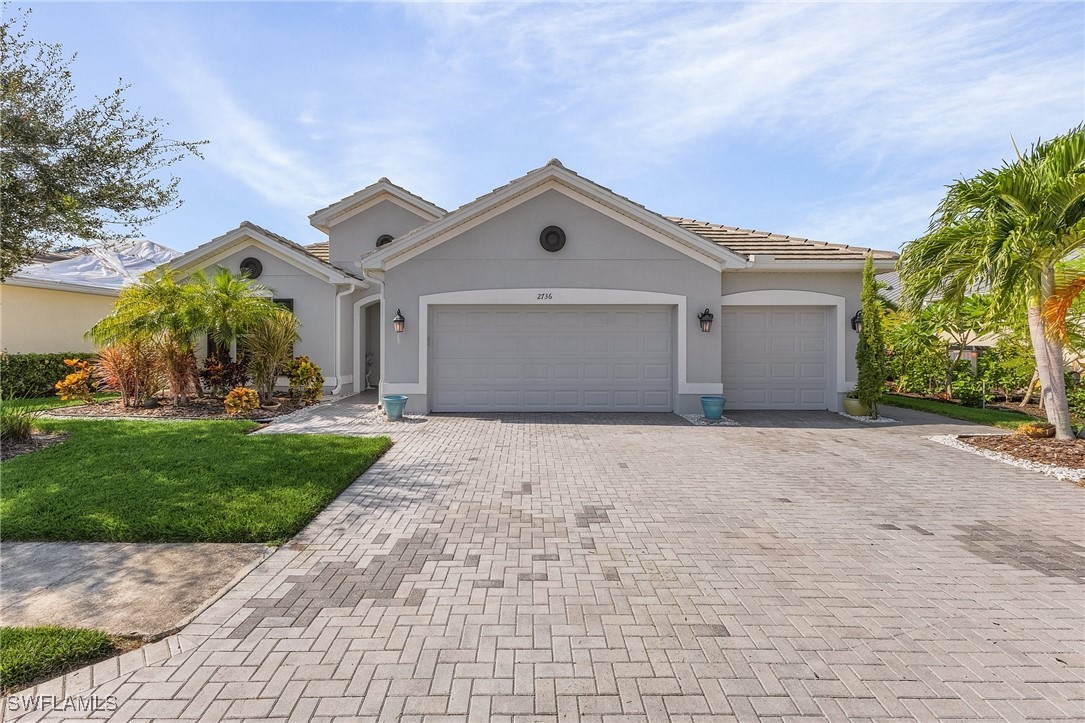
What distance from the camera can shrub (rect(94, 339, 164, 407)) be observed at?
11.4 meters

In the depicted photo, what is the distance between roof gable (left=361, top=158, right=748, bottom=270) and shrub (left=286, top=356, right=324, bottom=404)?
11.1 feet

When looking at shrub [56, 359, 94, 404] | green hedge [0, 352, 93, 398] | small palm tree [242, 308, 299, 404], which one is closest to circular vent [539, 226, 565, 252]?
small palm tree [242, 308, 299, 404]

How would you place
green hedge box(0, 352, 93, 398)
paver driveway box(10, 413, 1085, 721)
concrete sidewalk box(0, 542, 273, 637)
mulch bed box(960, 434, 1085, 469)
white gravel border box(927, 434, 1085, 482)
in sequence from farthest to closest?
green hedge box(0, 352, 93, 398) → mulch bed box(960, 434, 1085, 469) → white gravel border box(927, 434, 1085, 482) → concrete sidewalk box(0, 542, 273, 637) → paver driveway box(10, 413, 1085, 721)

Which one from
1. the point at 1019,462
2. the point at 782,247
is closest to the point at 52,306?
the point at 782,247

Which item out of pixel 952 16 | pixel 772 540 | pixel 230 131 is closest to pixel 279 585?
pixel 772 540

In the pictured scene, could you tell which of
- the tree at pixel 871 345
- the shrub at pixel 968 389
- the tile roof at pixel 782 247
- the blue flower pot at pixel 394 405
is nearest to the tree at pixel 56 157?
the blue flower pot at pixel 394 405

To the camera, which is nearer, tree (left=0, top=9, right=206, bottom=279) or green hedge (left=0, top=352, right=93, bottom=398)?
tree (left=0, top=9, right=206, bottom=279)

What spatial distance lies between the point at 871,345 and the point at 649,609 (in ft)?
34.2

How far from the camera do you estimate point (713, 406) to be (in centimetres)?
1080

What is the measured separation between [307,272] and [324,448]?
8.21 meters

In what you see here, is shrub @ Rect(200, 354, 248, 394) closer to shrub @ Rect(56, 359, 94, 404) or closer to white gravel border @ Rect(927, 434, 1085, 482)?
shrub @ Rect(56, 359, 94, 404)

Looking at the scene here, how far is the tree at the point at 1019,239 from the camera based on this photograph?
24.9 ft

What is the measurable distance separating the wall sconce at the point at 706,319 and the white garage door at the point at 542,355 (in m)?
0.80

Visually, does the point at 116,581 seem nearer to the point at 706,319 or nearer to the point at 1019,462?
the point at 706,319
